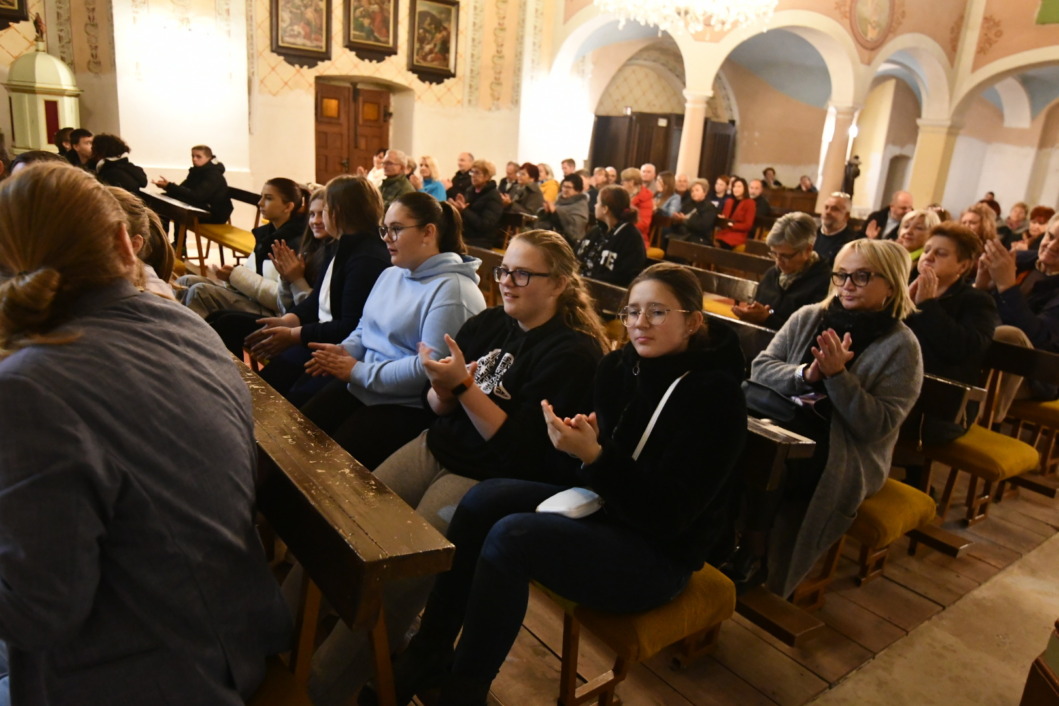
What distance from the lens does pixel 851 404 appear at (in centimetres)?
220

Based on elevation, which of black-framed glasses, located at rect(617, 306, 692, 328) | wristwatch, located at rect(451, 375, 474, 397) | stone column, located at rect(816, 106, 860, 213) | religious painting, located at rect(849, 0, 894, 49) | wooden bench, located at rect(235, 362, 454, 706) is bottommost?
wooden bench, located at rect(235, 362, 454, 706)

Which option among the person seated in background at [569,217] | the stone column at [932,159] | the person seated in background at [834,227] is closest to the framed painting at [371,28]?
the person seated in background at [569,217]

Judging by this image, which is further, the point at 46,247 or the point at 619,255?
the point at 619,255

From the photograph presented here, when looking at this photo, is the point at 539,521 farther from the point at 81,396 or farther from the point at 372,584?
the point at 81,396

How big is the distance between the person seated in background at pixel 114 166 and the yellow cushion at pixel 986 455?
6.38 m

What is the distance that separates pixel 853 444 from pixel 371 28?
10.6 meters

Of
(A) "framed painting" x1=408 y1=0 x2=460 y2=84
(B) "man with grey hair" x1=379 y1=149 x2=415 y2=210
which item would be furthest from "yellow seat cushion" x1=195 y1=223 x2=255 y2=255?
(A) "framed painting" x1=408 y1=0 x2=460 y2=84

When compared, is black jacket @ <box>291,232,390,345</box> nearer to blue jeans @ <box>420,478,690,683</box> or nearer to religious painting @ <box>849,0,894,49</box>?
blue jeans @ <box>420,478,690,683</box>

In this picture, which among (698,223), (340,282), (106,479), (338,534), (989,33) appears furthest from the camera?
(989,33)

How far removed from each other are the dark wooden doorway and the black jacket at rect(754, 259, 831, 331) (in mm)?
9186

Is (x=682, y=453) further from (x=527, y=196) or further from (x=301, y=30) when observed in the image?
(x=301, y=30)

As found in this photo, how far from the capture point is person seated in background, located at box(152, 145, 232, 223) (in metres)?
6.70

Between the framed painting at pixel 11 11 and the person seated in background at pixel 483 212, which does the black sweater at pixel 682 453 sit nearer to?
the person seated in background at pixel 483 212

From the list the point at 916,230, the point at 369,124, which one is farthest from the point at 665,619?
the point at 369,124
